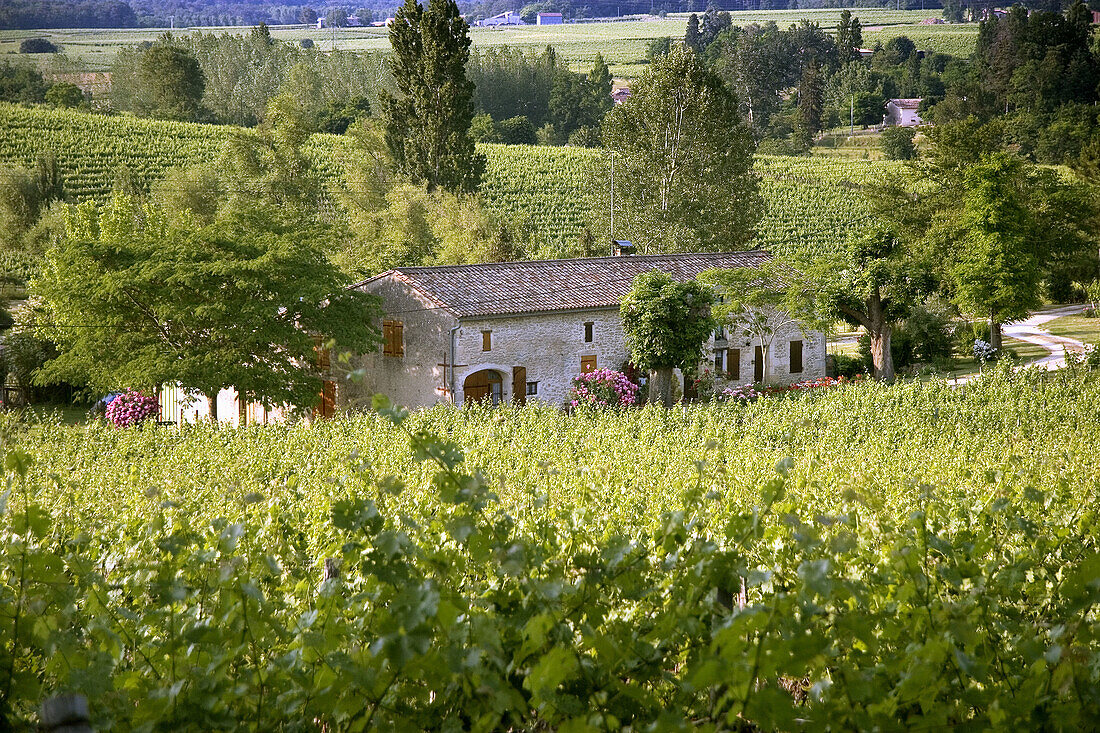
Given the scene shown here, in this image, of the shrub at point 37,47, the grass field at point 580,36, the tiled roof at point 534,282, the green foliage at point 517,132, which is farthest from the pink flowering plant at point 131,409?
the shrub at point 37,47

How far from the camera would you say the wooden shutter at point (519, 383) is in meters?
25.6

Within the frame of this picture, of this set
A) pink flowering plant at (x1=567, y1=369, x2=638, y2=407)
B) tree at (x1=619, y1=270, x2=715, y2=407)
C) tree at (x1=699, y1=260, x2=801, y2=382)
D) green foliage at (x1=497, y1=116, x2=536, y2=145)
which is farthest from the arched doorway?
green foliage at (x1=497, y1=116, x2=536, y2=145)

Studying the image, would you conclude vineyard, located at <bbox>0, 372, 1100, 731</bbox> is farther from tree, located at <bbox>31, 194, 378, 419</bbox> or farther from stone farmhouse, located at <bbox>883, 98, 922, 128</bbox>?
stone farmhouse, located at <bbox>883, 98, 922, 128</bbox>

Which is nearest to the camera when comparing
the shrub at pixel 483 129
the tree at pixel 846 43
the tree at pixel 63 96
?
the tree at pixel 63 96

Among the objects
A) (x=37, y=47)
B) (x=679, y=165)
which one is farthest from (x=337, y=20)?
(x=679, y=165)

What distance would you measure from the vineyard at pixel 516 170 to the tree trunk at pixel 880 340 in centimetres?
2904

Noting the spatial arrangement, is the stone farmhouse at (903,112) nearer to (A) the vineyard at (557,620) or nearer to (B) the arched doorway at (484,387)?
(B) the arched doorway at (484,387)

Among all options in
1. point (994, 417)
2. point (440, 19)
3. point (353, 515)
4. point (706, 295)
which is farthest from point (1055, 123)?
point (353, 515)

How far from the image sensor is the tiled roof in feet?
82.6

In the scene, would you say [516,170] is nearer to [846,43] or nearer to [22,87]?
[22,87]

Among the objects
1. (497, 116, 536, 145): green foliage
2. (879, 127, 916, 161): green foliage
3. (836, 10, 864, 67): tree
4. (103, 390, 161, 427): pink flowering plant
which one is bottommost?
(103, 390, 161, 427): pink flowering plant

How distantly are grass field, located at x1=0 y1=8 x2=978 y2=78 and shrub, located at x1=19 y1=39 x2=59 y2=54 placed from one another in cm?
126

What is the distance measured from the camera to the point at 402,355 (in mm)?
25797

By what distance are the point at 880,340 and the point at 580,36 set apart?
168 m
